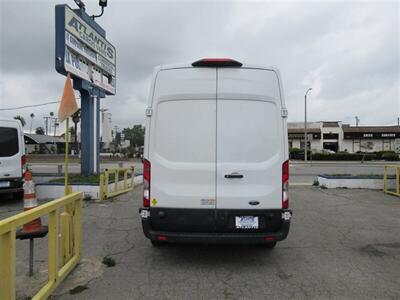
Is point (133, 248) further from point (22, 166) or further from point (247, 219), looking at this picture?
point (22, 166)

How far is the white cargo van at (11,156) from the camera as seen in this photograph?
9906 mm

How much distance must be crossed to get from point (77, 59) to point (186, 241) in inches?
352

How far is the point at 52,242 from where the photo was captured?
4027 mm

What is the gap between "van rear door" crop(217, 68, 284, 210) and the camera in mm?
4734

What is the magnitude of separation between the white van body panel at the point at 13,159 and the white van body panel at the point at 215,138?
22.4 ft

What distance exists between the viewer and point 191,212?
15.4ft

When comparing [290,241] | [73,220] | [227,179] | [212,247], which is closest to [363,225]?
[290,241]

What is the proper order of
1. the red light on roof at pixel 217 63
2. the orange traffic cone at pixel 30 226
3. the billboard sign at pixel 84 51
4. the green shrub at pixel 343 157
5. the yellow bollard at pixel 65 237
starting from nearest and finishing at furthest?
the orange traffic cone at pixel 30 226, the yellow bollard at pixel 65 237, the red light on roof at pixel 217 63, the billboard sign at pixel 84 51, the green shrub at pixel 343 157

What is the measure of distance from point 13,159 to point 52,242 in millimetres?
7069

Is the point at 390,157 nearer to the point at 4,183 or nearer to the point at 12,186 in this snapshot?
the point at 12,186

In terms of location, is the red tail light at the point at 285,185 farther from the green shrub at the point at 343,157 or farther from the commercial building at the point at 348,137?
the commercial building at the point at 348,137

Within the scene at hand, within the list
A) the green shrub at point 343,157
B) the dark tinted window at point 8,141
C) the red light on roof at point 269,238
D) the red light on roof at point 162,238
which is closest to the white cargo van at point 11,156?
the dark tinted window at point 8,141

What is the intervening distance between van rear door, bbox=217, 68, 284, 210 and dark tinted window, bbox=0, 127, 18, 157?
24.8 feet

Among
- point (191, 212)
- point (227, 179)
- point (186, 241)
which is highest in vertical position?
point (227, 179)
